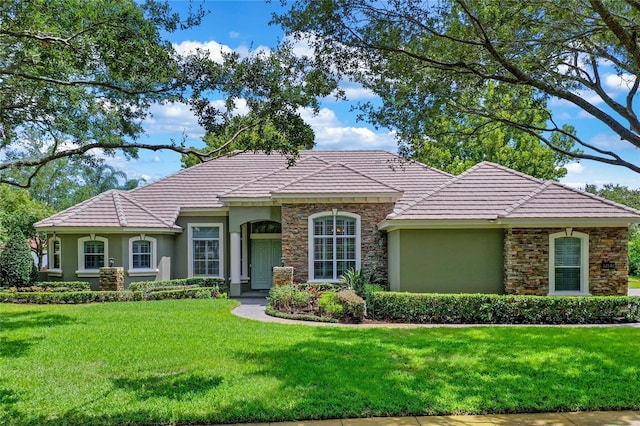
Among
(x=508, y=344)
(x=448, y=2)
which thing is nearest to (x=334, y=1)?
(x=448, y=2)

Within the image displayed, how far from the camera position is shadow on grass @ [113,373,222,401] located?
22.6 feet

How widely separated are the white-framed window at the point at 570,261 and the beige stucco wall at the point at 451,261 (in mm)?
1580

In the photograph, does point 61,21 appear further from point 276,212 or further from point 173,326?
point 276,212

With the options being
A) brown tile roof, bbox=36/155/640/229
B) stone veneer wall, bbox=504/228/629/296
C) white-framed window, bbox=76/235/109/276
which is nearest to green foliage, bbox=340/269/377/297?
brown tile roof, bbox=36/155/640/229

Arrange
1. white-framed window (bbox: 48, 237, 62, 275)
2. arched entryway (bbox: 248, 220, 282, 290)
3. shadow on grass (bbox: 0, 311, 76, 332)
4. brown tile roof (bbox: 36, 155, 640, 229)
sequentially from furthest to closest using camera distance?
1. arched entryway (bbox: 248, 220, 282, 290)
2. white-framed window (bbox: 48, 237, 62, 275)
3. brown tile roof (bbox: 36, 155, 640, 229)
4. shadow on grass (bbox: 0, 311, 76, 332)

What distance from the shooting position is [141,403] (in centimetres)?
655

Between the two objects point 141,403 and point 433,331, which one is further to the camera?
point 433,331

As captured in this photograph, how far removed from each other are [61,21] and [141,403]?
6.44 m

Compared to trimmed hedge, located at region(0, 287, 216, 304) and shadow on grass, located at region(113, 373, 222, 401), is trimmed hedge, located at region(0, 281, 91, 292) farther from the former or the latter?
shadow on grass, located at region(113, 373, 222, 401)

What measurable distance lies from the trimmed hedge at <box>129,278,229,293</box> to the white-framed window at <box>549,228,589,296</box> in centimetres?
1226

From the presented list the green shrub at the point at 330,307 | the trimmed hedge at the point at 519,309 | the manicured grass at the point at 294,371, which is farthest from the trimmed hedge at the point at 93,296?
the trimmed hedge at the point at 519,309

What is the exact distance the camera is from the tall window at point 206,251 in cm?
2128

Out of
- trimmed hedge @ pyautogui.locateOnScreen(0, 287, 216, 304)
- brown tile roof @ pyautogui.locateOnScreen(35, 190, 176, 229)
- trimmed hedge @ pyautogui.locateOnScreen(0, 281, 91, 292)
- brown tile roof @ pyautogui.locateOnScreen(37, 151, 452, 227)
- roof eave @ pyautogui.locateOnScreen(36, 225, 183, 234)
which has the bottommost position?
trimmed hedge @ pyautogui.locateOnScreen(0, 287, 216, 304)

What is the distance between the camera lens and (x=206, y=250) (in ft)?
70.1
